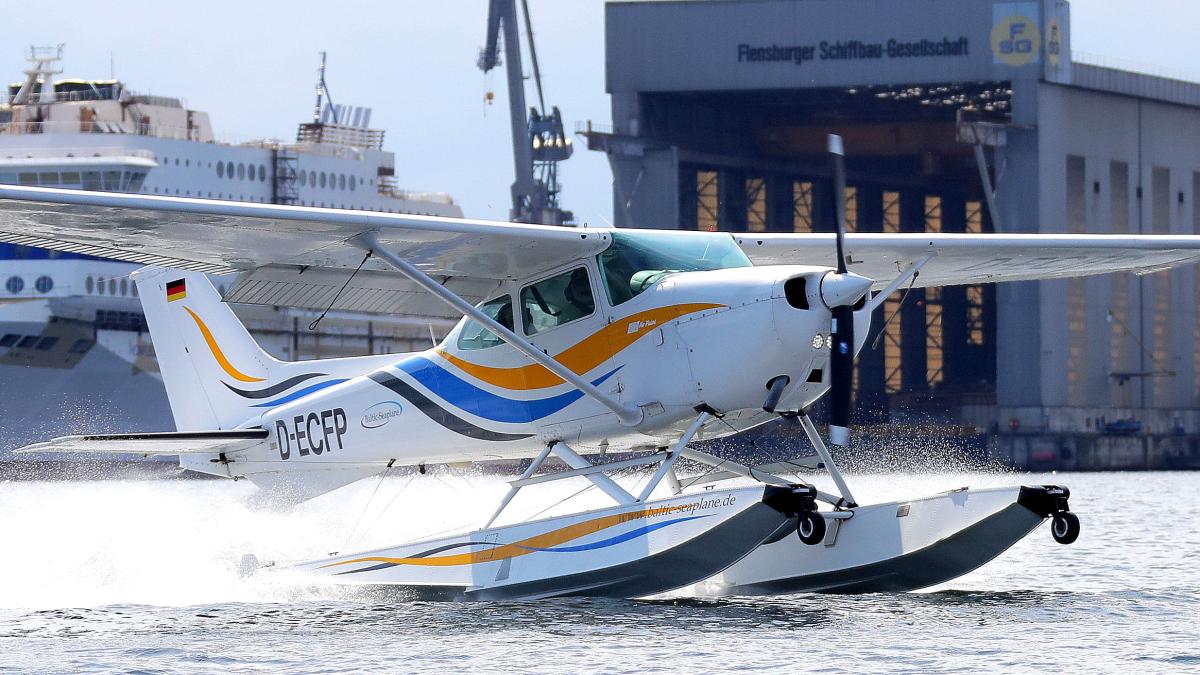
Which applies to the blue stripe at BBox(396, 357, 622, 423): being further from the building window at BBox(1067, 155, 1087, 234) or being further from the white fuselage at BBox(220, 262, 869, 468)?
the building window at BBox(1067, 155, 1087, 234)

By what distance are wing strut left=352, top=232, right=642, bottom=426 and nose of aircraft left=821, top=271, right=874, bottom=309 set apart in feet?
5.99

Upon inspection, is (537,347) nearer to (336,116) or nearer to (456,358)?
(456,358)

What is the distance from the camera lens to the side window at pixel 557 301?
1402 centimetres

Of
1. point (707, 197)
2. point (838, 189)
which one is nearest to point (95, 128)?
point (707, 197)

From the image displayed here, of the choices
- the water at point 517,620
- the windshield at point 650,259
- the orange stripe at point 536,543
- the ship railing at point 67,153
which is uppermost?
the ship railing at point 67,153

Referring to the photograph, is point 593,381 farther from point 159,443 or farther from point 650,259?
point 159,443

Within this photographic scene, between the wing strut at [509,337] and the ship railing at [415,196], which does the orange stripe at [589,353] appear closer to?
the wing strut at [509,337]

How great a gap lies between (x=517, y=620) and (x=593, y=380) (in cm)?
193

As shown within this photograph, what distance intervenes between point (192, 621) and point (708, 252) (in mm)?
4951

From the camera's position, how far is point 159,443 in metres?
15.2

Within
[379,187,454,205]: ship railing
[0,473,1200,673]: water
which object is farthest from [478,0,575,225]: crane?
[0,473,1200,673]: water

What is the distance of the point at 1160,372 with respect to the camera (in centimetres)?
5944

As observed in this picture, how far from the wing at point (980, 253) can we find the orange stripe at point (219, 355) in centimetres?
476

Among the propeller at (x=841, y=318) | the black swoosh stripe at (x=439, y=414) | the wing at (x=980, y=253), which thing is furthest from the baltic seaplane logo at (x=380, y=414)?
the propeller at (x=841, y=318)
